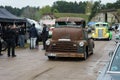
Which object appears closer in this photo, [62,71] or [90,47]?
[62,71]

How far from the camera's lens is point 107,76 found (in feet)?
24.4

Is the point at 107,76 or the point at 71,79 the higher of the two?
the point at 107,76

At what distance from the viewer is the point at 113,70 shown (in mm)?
7910

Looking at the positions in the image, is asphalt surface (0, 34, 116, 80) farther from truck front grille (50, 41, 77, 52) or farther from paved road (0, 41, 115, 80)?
truck front grille (50, 41, 77, 52)

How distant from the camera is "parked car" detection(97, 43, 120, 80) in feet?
24.1

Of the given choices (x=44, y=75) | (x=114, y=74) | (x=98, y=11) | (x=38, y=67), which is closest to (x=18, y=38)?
(x=38, y=67)

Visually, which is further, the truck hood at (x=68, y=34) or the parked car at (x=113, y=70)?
the truck hood at (x=68, y=34)

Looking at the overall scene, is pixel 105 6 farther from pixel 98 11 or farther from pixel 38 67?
pixel 38 67

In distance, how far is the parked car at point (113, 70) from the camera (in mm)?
7343

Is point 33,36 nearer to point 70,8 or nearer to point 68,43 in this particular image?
point 68,43

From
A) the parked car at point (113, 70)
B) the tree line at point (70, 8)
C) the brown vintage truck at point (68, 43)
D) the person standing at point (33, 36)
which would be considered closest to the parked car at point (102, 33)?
the person standing at point (33, 36)

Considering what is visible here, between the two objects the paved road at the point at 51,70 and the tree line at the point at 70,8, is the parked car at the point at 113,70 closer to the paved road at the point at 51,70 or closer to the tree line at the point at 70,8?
the paved road at the point at 51,70

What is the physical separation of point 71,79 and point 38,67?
377 centimetres

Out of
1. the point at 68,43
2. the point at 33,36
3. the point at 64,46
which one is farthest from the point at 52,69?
the point at 33,36
